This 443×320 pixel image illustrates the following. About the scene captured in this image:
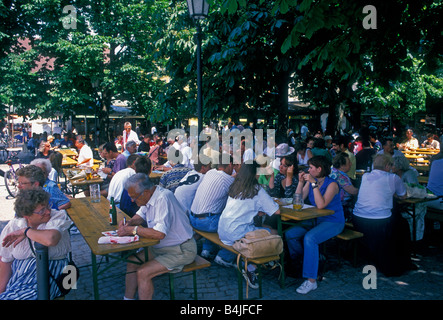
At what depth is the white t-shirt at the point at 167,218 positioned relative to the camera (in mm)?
3670

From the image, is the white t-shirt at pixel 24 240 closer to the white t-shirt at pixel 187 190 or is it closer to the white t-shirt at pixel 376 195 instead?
the white t-shirt at pixel 187 190

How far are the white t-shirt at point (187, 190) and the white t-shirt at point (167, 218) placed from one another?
161cm

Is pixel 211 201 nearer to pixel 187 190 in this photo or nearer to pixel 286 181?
pixel 187 190

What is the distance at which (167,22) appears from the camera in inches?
436

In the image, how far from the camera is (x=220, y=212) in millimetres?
4934

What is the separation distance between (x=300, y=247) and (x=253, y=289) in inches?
34.5

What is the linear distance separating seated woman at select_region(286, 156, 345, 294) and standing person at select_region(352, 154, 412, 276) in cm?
41

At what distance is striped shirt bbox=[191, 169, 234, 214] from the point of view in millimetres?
4895

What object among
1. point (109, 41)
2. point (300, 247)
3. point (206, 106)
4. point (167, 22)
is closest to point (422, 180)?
point (300, 247)

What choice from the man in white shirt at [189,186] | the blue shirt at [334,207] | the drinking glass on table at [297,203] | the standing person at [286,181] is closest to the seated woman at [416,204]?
the blue shirt at [334,207]

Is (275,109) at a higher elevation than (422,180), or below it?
higher

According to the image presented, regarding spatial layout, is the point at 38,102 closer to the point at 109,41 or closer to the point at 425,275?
the point at 109,41
